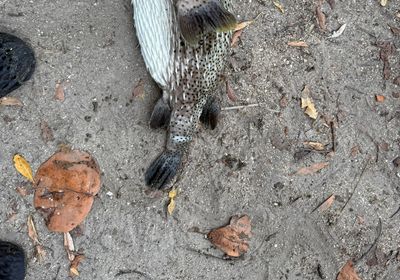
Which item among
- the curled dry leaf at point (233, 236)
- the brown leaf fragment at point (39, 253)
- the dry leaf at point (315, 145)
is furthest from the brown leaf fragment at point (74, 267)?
the dry leaf at point (315, 145)

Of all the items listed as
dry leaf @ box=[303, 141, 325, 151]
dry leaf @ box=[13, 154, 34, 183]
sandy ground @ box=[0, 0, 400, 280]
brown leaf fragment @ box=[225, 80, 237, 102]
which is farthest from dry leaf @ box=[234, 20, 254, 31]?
dry leaf @ box=[13, 154, 34, 183]

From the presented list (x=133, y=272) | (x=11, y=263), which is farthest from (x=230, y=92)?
(x=11, y=263)

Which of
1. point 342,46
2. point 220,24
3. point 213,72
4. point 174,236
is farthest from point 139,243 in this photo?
point 342,46

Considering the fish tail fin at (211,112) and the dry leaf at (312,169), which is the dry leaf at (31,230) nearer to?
the fish tail fin at (211,112)

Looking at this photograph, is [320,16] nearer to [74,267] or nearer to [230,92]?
[230,92]

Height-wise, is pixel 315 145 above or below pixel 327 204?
above

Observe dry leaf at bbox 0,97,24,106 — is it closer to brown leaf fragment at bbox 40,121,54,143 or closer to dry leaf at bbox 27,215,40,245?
brown leaf fragment at bbox 40,121,54,143

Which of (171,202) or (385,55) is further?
(385,55)
